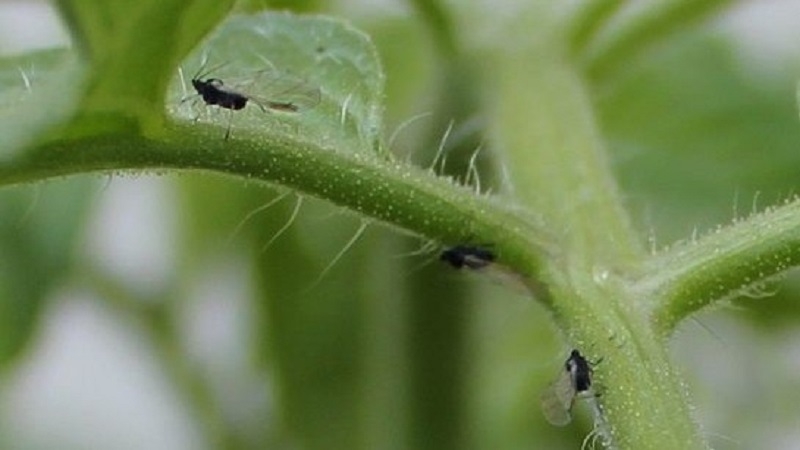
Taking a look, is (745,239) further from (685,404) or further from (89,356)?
(89,356)

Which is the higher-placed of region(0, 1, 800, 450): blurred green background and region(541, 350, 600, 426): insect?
region(0, 1, 800, 450): blurred green background

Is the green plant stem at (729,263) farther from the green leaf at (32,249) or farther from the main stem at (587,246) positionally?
the green leaf at (32,249)

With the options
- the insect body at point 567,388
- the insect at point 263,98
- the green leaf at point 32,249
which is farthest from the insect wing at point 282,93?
the green leaf at point 32,249

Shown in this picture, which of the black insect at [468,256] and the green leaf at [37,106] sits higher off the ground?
the black insect at [468,256]

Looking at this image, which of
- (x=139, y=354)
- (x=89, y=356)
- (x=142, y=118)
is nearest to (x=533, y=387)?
(x=139, y=354)

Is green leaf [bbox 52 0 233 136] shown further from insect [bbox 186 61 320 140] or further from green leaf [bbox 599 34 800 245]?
green leaf [bbox 599 34 800 245]

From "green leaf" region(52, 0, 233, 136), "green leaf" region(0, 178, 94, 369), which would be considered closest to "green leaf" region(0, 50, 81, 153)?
"green leaf" region(52, 0, 233, 136)
